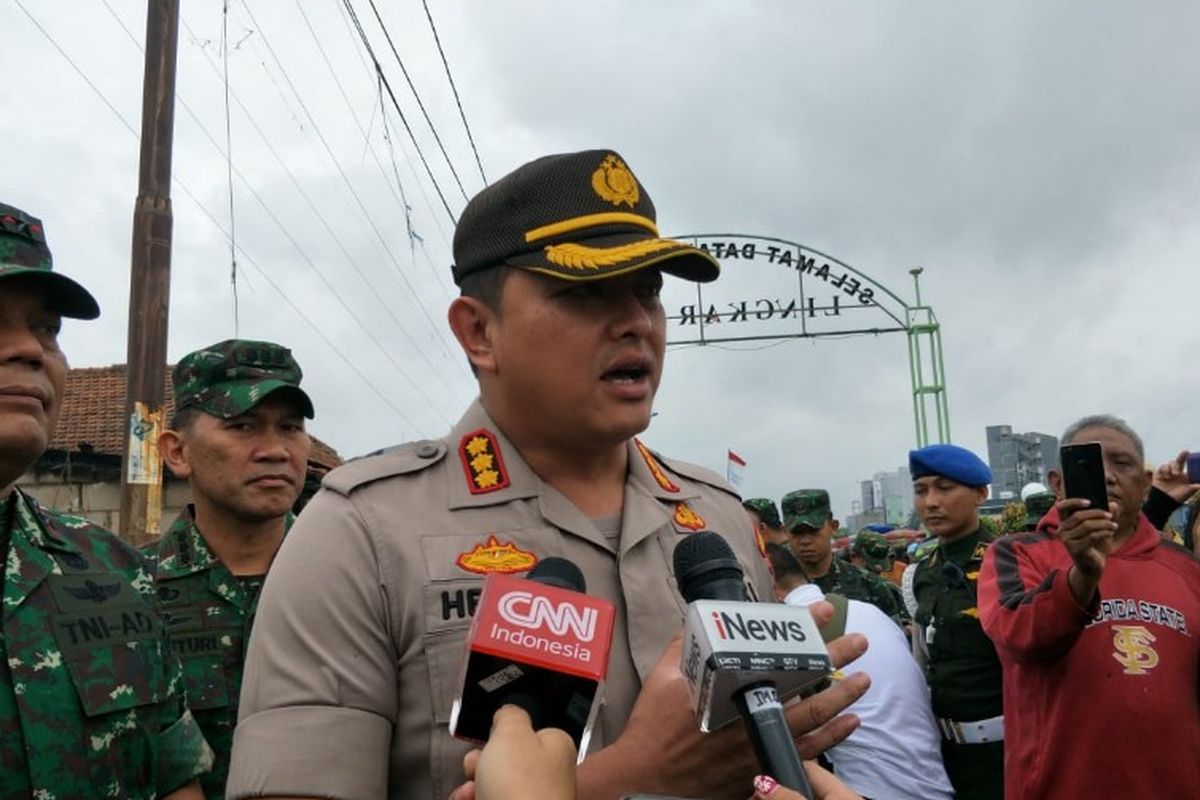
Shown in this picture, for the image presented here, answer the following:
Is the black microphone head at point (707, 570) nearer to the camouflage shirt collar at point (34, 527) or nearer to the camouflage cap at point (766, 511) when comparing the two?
the camouflage shirt collar at point (34, 527)

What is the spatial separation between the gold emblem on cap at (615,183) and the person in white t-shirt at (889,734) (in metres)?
2.52

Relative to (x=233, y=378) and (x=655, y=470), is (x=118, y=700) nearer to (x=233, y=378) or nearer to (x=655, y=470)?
(x=655, y=470)

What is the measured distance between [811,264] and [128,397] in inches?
546

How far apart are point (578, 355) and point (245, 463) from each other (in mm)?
2079

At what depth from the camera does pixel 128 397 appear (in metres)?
6.50

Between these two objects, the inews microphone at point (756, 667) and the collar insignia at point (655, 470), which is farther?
the collar insignia at point (655, 470)

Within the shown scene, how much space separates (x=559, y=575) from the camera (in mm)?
1363

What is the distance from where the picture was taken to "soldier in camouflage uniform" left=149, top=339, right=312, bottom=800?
3.12 metres

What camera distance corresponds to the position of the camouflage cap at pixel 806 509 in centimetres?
650

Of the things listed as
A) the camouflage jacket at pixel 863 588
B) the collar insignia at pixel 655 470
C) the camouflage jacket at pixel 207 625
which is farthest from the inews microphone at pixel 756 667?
the camouflage jacket at pixel 863 588

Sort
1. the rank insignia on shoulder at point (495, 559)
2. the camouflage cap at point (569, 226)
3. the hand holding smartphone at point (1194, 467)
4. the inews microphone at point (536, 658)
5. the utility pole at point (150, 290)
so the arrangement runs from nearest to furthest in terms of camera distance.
Result: the inews microphone at point (536, 658), the rank insignia on shoulder at point (495, 559), the camouflage cap at point (569, 226), the hand holding smartphone at point (1194, 467), the utility pole at point (150, 290)

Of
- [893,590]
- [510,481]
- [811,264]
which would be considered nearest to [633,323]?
[510,481]

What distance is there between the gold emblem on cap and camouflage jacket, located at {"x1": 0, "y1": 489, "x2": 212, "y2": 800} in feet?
4.74

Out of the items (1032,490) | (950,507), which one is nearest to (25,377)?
(950,507)
